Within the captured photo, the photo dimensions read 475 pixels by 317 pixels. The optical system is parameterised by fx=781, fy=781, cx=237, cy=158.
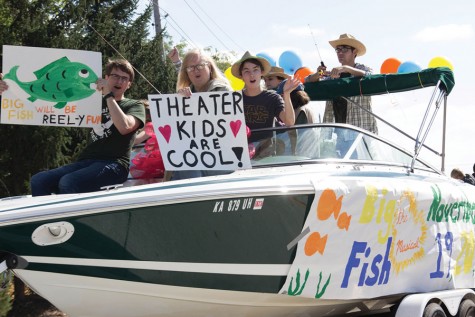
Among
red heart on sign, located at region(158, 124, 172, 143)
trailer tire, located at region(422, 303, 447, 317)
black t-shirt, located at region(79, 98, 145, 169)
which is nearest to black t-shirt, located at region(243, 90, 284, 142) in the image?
black t-shirt, located at region(79, 98, 145, 169)

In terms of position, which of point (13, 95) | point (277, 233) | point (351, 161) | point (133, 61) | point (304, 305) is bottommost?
point (304, 305)

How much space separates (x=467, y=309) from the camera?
6.54 m

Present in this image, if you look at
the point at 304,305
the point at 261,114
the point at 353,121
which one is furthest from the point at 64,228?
the point at 353,121

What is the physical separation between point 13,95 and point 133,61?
7138 mm

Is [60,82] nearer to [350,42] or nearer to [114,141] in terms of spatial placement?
[114,141]

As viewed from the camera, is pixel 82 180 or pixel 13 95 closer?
pixel 82 180

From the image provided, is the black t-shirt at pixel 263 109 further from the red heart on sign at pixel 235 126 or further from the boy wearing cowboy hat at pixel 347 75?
the boy wearing cowboy hat at pixel 347 75

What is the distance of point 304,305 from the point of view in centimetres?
545

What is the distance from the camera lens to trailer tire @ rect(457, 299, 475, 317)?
648 centimetres

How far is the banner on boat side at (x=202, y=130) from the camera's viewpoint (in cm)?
562

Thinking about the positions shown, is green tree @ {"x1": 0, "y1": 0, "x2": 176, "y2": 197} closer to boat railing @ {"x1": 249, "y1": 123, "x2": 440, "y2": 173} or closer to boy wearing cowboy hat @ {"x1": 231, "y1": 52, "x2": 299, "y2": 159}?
boy wearing cowboy hat @ {"x1": 231, "y1": 52, "x2": 299, "y2": 159}

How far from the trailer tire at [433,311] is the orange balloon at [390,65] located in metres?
4.06

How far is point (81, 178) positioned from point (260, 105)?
164 centimetres

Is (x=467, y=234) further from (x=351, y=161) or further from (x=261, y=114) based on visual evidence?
(x=261, y=114)
